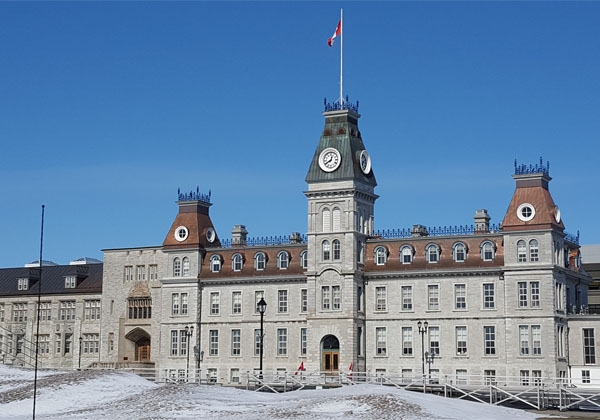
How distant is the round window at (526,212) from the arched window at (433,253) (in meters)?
7.98

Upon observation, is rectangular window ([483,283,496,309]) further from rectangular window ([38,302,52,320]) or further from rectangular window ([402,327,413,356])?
rectangular window ([38,302,52,320])

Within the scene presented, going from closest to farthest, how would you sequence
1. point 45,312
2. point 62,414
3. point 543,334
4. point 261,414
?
point 261,414 → point 62,414 → point 543,334 → point 45,312

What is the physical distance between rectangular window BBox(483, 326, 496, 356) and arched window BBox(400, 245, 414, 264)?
9060mm

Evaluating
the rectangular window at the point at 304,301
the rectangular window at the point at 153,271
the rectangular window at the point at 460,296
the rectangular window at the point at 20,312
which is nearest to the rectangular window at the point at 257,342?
the rectangular window at the point at 304,301

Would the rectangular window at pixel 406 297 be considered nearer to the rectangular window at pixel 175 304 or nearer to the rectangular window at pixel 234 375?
the rectangular window at pixel 234 375

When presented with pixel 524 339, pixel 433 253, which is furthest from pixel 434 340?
pixel 524 339

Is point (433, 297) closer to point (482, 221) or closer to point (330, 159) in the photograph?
point (482, 221)

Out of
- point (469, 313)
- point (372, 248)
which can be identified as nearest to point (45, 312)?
point (372, 248)

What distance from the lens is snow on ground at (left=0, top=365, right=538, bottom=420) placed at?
177 ft

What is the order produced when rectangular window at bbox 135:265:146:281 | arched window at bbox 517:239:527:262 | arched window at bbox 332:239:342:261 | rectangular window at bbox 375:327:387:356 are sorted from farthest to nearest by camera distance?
rectangular window at bbox 135:265:146:281
arched window at bbox 332:239:342:261
rectangular window at bbox 375:327:387:356
arched window at bbox 517:239:527:262

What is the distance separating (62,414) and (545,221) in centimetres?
4280

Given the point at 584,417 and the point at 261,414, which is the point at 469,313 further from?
the point at 261,414

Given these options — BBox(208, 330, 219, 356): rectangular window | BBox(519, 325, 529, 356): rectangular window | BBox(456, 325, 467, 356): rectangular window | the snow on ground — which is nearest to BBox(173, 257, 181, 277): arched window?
BBox(208, 330, 219, 356): rectangular window

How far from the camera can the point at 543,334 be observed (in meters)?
84.6
